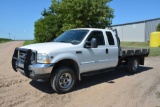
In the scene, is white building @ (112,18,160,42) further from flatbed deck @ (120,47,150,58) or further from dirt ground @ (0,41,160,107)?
dirt ground @ (0,41,160,107)

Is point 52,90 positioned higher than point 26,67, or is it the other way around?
point 26,67

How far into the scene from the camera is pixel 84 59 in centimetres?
700

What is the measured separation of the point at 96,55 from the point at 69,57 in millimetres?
1288

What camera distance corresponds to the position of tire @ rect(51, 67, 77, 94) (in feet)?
20.6

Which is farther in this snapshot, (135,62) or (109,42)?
(135,62)

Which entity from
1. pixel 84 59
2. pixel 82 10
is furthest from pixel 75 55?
pixel 82 10

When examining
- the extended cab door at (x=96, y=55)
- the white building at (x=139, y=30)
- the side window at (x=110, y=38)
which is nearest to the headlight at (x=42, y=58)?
the extended cab door at (x=96, y=55)

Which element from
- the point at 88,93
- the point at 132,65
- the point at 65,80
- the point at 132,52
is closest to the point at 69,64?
the point at 65,80

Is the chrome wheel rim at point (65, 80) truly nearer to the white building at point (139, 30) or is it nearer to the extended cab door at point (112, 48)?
the extended cab door at point (112, 48)

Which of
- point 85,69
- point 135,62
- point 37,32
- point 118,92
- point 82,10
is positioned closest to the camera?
point 118,92

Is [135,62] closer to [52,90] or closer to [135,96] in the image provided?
[135,96]

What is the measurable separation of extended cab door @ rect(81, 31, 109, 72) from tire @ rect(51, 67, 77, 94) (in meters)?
0.63

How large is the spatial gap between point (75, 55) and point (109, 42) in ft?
6.55

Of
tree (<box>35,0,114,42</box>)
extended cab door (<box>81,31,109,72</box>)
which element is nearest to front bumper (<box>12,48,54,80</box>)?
extended cab door (<box>81,31,109,72</box>)
